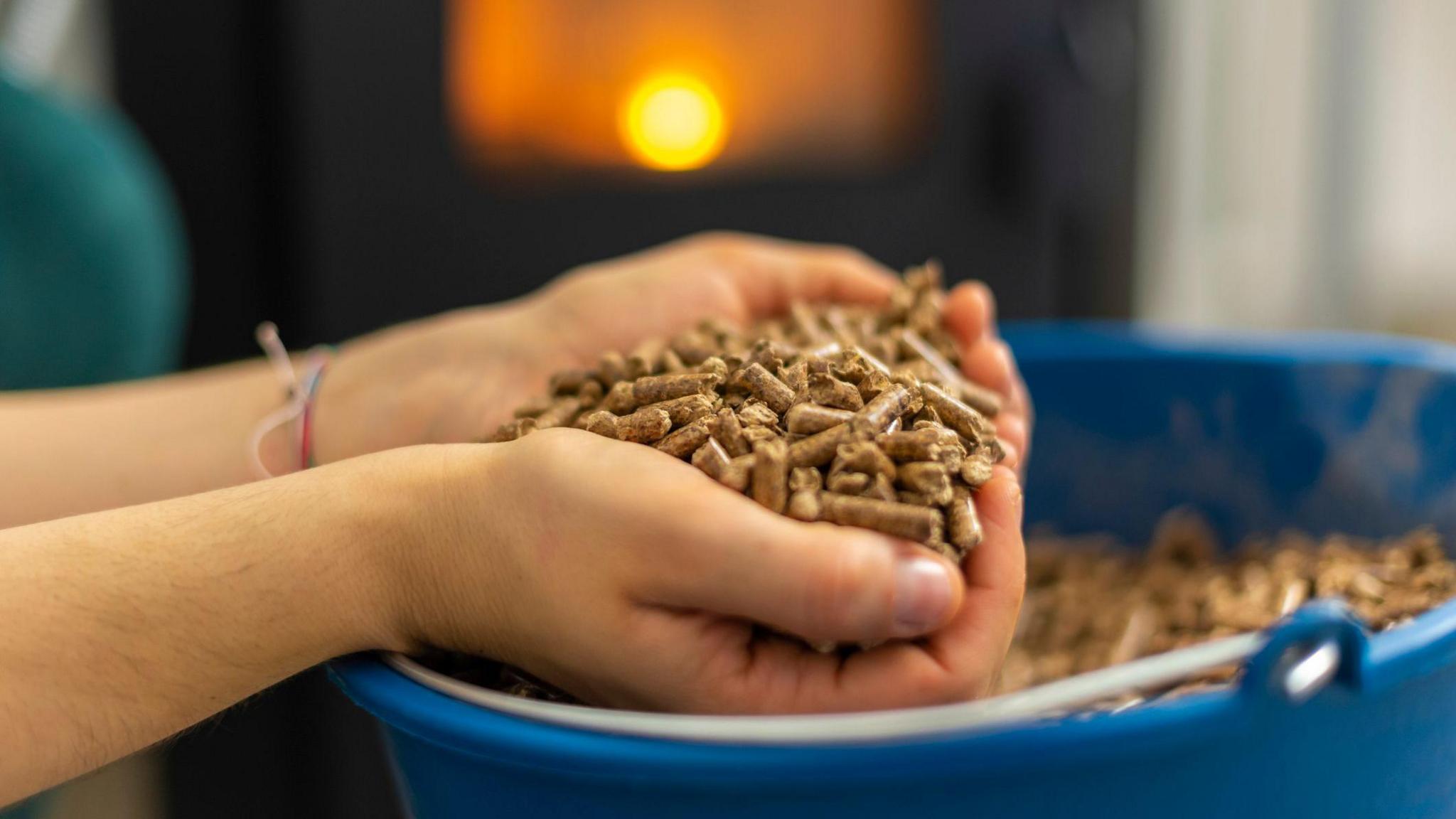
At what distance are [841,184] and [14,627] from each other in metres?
1.53

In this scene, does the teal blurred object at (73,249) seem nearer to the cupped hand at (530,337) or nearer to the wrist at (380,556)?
the cupped hand at (530,337)

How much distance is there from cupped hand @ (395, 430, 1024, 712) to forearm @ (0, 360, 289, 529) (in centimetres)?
55

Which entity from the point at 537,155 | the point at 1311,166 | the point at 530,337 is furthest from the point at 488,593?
the point at 1311,166

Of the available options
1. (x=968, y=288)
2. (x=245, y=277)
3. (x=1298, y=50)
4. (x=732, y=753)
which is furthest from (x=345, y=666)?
(x=1298, y=50)

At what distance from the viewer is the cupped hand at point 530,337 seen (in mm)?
1104

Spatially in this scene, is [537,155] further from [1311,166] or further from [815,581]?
[1311,166]

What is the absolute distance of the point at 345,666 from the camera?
70 cm

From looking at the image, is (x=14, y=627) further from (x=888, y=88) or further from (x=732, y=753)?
(x=888, y=88)

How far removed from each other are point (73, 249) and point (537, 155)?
2.18 feet

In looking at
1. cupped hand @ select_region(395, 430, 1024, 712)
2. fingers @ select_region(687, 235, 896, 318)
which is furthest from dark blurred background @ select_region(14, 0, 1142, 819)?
cupped hand @ select_region(395, 430, 1024, 712)

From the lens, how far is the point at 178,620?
2.25ft

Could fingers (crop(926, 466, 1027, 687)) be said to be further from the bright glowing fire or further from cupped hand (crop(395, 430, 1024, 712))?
the bright glowing fire

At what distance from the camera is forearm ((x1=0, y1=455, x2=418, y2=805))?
68 cm

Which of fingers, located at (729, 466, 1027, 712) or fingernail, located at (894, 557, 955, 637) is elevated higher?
fingernail, located at (894, 557, 955, 637)
